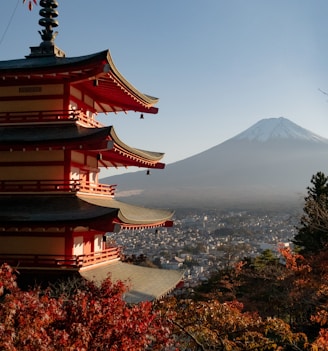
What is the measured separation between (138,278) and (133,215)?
189cm

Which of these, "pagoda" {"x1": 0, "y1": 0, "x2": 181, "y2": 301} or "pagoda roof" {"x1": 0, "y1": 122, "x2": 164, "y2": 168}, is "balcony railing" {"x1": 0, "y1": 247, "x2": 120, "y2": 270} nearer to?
"pagoda" {"x1": 0, "y1": 0, "x2": 181, "y2": 301}

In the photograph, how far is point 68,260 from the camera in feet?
37.4

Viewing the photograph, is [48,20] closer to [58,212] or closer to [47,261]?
[58,212]

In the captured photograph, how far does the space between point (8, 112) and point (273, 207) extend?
18227cm

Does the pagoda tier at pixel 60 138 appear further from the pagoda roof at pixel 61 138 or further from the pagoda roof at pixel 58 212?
the pagoda roof at pixel 58 212

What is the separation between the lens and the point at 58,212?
1137 cm

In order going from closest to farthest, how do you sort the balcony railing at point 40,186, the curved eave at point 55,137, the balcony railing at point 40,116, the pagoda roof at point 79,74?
the curved eave at point 55,137 < the pagoda roof at point 79,74 < the balcony railing at point 40,186 < the balcony railing at point 40,116

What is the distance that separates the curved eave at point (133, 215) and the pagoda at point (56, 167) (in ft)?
0.21

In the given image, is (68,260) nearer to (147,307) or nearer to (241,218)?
(147,307)

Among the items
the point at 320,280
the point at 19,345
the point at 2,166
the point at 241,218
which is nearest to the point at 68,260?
the point at 2,166

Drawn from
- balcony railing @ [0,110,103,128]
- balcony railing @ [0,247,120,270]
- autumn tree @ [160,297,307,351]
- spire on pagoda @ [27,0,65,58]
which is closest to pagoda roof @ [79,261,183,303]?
balcony railing @ [0,247,120,270]

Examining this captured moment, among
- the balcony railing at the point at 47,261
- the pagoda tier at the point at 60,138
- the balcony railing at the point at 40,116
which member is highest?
the balcony railing at the point at 40,116

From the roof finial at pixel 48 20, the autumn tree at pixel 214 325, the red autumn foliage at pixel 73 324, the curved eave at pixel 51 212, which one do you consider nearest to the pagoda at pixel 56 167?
the curved eave at pixel 51 212

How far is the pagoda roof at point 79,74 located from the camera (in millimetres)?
11788
